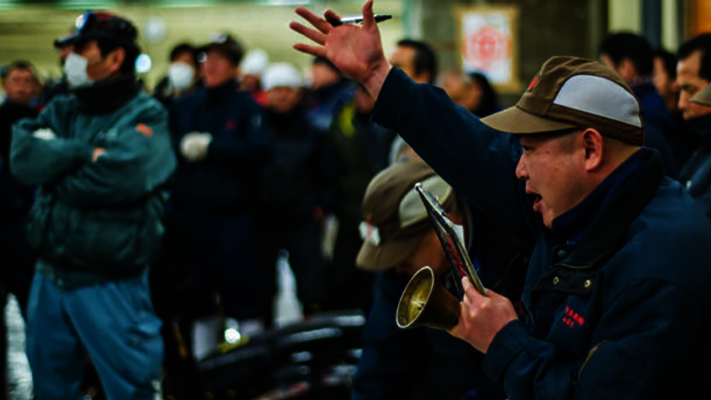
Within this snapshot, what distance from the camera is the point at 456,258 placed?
246 centimetres

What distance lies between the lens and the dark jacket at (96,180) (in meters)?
4.37

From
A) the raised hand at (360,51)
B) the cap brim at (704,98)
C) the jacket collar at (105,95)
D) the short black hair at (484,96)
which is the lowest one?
the short black hair at (484,96)

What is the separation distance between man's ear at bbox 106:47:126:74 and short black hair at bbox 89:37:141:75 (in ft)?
0.05

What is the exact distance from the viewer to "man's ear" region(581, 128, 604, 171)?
234 cm

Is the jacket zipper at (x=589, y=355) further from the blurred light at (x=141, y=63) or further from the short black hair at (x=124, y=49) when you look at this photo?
the blurred light at (x=141, y=63)

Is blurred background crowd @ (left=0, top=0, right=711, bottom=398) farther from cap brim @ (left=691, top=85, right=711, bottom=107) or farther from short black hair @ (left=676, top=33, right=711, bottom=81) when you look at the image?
cap brim @ (left=691, top=85, right=711, bottom=107)

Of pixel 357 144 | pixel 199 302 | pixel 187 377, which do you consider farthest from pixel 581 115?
pixel 357 144

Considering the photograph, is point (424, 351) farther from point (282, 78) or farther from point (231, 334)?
point (282, 78)

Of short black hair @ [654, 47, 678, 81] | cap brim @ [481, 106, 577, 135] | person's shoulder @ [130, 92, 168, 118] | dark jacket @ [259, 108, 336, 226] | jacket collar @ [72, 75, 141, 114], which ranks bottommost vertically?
dark jacket @ [259, 108, 336, 226]

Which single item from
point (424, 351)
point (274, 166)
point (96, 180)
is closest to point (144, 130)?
point (96, 180)

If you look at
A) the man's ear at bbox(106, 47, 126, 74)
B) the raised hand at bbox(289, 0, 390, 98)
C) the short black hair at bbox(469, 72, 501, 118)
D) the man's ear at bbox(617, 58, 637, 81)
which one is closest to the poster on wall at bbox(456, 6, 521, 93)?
the short black hair at bbox(469, 72, 501, 118)

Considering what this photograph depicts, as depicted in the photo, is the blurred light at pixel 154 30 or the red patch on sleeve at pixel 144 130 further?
the blurred light at pixel 154 30

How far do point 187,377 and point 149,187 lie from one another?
1.20 meters

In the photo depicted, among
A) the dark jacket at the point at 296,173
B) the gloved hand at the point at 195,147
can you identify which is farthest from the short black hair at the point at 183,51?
the gloved hand at the point at 195,147
